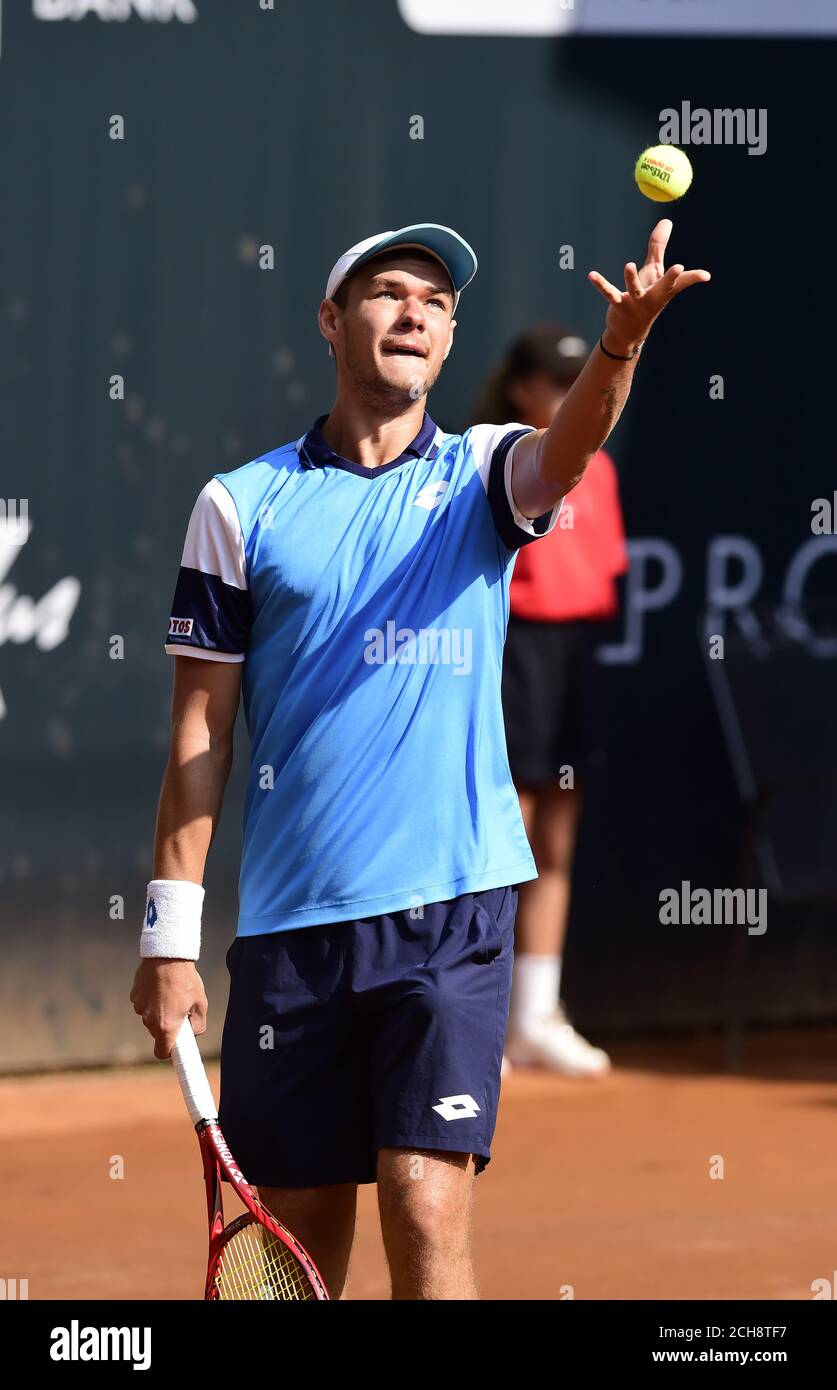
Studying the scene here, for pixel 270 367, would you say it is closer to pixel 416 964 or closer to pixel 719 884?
pixel 719 884

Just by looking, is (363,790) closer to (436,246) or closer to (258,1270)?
(258,1270)

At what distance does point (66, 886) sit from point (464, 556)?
391cm

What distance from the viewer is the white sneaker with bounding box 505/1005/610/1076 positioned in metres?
7.50

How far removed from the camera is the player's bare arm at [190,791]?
12.0ft

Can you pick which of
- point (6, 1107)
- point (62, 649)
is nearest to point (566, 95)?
point (62, 649)

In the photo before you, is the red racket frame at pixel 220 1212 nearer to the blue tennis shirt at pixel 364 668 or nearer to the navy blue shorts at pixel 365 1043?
the navy blue shorts at pixel 365 1043

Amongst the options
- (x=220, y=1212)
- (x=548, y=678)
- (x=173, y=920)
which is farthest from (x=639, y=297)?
(x=548, y=678)

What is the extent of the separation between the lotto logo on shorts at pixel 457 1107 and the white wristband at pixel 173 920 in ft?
1.61

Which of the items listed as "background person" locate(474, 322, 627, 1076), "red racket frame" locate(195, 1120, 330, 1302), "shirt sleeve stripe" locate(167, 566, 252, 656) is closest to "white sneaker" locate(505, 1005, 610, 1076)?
"background person" locate(474, 322, 627, 1076)

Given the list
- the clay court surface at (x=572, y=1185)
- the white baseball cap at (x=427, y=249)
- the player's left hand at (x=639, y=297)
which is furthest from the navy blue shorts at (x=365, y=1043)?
the clay court surface at (x=572, y=1185)

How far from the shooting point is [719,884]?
7.95 m

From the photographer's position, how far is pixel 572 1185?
616cm

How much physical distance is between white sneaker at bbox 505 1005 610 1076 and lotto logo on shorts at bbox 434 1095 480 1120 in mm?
3979

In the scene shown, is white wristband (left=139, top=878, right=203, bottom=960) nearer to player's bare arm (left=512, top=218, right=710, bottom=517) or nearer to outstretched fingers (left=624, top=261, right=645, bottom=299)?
player's bare arm (left=512, top=218, right=710, bottom=517)
